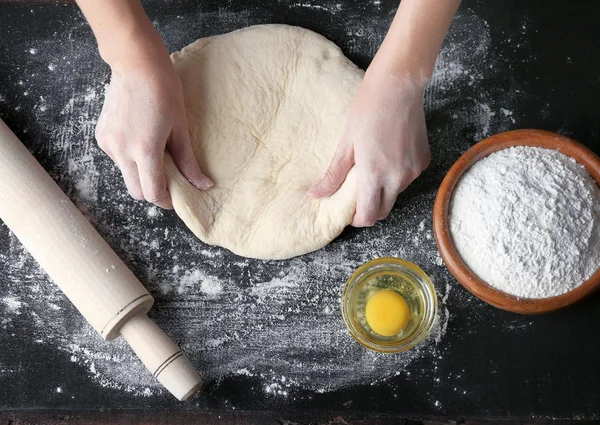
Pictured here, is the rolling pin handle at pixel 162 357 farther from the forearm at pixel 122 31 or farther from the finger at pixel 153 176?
the forearm at pixel 122 31

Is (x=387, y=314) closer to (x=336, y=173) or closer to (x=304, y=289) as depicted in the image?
(x=304, y=289)

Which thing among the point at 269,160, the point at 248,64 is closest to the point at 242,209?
the point at 269,160

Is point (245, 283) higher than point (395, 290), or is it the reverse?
point (245, 283)

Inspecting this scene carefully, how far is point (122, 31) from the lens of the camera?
1391mm

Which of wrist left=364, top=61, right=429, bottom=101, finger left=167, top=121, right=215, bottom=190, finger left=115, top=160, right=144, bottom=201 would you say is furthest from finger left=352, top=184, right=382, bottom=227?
finger left=115, top=160, right=144, bottom=201

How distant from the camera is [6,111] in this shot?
1699mm

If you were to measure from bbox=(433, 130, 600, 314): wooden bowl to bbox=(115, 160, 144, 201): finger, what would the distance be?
28.6 inches

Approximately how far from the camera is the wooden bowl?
1312 mm

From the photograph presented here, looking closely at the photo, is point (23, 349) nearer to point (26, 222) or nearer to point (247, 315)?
point (26, 222)

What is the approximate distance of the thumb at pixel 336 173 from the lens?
4.56 feet

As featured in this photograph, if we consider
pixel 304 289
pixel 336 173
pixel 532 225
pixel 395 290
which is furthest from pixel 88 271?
pixel 532 225

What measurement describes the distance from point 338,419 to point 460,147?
0.79 m

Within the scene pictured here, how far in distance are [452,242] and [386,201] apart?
183 mm

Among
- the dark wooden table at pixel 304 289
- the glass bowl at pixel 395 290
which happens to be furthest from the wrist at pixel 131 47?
the glass bowl at pixel 395 290
